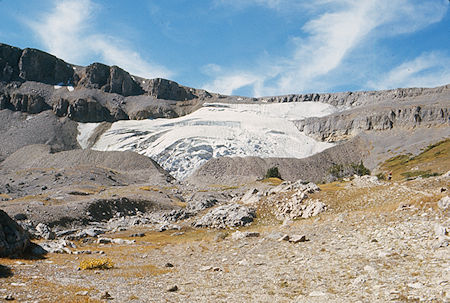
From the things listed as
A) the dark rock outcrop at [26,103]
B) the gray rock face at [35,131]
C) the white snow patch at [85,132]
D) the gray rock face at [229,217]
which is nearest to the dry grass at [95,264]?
the gray rock face at [229,217]

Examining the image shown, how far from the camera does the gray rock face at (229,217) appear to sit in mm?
34406

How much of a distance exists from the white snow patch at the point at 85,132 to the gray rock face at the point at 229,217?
158340 millimetres

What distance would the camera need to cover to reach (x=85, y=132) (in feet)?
629

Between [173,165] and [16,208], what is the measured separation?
102 meters

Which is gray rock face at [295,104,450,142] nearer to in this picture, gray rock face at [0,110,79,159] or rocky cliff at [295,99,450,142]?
rocky cliff at [295,99,450,142]

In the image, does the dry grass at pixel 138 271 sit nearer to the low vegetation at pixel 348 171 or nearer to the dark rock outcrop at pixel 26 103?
the low vegetation at pixel 348 171

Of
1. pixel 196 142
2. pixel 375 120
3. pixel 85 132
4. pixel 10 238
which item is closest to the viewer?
pixel 10 238

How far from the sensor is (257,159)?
5128 inches

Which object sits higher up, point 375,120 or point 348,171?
point 375,120

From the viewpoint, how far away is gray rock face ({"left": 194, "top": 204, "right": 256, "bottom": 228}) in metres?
34.4

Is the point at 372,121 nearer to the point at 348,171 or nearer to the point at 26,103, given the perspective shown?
the point at 348,171

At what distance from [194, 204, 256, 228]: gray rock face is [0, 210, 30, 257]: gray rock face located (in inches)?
745

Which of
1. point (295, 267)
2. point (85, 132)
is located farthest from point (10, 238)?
point (85, 132)

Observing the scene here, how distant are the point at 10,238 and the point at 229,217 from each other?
20634 millimetres
